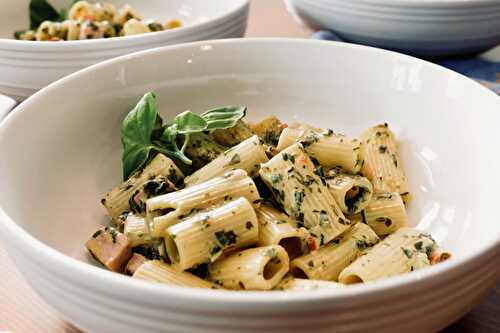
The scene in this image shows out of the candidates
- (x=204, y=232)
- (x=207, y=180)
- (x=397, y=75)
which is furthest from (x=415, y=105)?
(x=204, y=232)

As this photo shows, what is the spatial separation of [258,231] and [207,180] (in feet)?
0.54

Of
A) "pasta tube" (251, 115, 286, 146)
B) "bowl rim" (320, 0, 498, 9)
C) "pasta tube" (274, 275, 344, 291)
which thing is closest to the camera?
"pasta tube" (274, 275, 344, 291)

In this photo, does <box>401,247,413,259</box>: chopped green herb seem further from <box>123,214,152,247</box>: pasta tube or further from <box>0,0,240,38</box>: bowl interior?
<box>0,0,240,38</box>: bowl interior

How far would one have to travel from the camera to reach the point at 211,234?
1.11 m

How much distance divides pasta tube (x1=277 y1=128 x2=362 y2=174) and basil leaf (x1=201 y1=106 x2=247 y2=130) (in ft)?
0.33

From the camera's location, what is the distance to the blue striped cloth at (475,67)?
6.33 ft

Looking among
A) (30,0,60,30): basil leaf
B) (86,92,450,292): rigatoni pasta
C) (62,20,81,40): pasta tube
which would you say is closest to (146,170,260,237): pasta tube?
(86,92,450,292): rigatoni pasta

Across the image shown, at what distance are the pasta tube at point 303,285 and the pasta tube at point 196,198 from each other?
18 centimetres

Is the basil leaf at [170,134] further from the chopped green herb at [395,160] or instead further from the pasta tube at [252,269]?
the chopped green herb at [395,160]

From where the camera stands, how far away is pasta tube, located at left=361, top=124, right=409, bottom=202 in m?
1.36

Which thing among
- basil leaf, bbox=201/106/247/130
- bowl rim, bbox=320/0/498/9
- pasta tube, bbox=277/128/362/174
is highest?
bowl rim, bbox=320/0/498/9

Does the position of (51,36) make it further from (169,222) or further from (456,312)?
(456,312)

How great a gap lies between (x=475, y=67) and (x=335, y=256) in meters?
1.10

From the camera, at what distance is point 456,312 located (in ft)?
2.96
